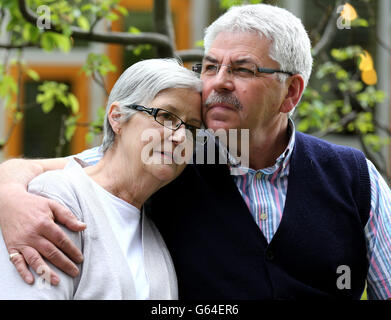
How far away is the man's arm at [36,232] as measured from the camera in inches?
62.4

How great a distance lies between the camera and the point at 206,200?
2.00m

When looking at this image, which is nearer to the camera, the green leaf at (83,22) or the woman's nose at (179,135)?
the woman's nose at (179,135)

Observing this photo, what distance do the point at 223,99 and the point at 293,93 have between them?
37cm

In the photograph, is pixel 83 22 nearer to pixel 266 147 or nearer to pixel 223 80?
pixel 223 80

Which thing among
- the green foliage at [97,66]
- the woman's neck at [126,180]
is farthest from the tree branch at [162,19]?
the woman's neck at [126,180]

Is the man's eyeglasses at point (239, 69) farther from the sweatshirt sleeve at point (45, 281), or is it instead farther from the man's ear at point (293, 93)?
the sweatshirt sleeve at point (45, 281)

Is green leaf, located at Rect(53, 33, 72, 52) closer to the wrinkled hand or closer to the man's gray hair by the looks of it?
the man's gray hair

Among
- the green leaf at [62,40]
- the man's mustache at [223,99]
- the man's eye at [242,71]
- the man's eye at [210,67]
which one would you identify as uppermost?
the green leaf at [62,40]

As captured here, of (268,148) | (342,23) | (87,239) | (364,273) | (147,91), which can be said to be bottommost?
(364,273)

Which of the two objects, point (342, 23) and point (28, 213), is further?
point (342, 23)

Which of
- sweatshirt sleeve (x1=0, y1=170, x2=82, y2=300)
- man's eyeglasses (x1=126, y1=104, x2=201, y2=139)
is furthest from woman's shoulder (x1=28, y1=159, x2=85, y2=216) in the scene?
man's eyeglasses (x1=126, y1=104, x2=201, y2=139)

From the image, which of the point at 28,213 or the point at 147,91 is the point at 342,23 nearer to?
the point at 147,91
